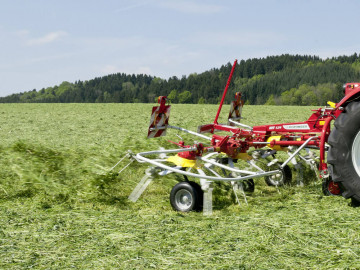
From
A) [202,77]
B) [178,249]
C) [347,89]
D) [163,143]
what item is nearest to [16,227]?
[178,249]

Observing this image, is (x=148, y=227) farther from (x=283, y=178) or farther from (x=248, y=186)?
(x=283, y=178)

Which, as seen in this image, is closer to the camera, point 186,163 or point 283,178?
point 186,163

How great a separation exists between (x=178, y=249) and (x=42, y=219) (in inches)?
80.9

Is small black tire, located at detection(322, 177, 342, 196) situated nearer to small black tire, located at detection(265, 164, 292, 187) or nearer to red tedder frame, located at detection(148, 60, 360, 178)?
red tedder frame, located at detection(148, 60, 360, 178)

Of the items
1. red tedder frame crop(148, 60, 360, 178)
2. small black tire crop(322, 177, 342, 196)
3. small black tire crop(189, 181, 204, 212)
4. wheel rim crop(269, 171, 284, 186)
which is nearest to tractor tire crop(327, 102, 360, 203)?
small black tire crop(322, 177, 342, 196)

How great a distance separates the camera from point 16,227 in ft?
14.4

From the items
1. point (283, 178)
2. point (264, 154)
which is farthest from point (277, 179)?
point (264, 154)

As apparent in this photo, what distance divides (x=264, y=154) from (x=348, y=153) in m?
3.26

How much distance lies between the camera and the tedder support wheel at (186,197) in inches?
215

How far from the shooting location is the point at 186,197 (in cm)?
565

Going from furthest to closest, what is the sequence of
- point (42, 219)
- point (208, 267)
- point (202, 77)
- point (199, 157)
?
point (202, 77) < point (199, 157) < point (42, 219) < point (208, 267)

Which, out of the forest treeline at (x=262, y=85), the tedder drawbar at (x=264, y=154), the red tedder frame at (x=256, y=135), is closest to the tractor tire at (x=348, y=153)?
the tedder drawbar at (x=264, y=154)

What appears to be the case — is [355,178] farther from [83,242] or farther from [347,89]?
[83,242]

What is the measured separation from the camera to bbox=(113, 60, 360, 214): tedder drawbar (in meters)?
4.22
